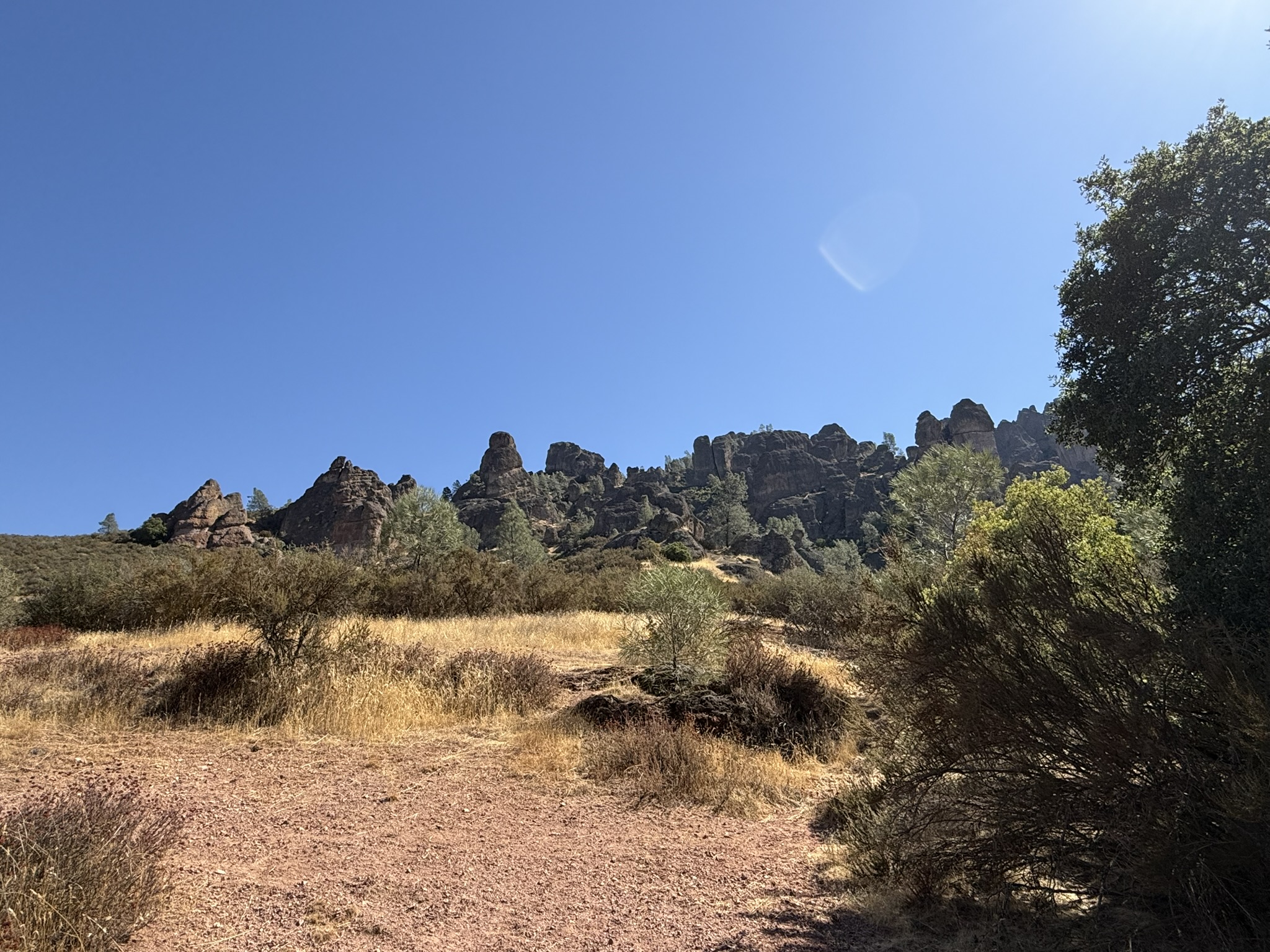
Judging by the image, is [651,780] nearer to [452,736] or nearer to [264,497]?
[452,736]

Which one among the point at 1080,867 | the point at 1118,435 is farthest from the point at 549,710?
the point at 1118,435

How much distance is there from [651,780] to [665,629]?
13.4 feet

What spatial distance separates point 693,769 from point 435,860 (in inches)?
117

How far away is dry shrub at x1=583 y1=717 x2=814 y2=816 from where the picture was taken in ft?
20.9

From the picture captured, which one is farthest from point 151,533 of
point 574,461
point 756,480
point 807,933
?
point 756,480

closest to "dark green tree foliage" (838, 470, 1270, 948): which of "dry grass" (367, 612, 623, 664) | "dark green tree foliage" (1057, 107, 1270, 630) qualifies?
"dark green tree foliage" (1057, 107, 1270, 630)

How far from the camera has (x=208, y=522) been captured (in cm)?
5838

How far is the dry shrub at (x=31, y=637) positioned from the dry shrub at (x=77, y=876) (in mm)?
10689

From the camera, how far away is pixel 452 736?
809 cm

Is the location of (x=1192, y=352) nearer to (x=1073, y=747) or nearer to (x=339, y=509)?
(x=1073, y=747)

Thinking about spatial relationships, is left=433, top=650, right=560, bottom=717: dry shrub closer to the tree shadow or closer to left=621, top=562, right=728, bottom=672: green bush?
left=621, top=562, right=728, bottom=672: green bush

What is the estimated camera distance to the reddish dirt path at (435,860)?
144 inches

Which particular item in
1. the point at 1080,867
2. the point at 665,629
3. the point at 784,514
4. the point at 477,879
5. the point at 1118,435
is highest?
the point at 784,514

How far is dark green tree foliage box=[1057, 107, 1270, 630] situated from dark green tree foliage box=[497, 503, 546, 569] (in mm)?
41022
